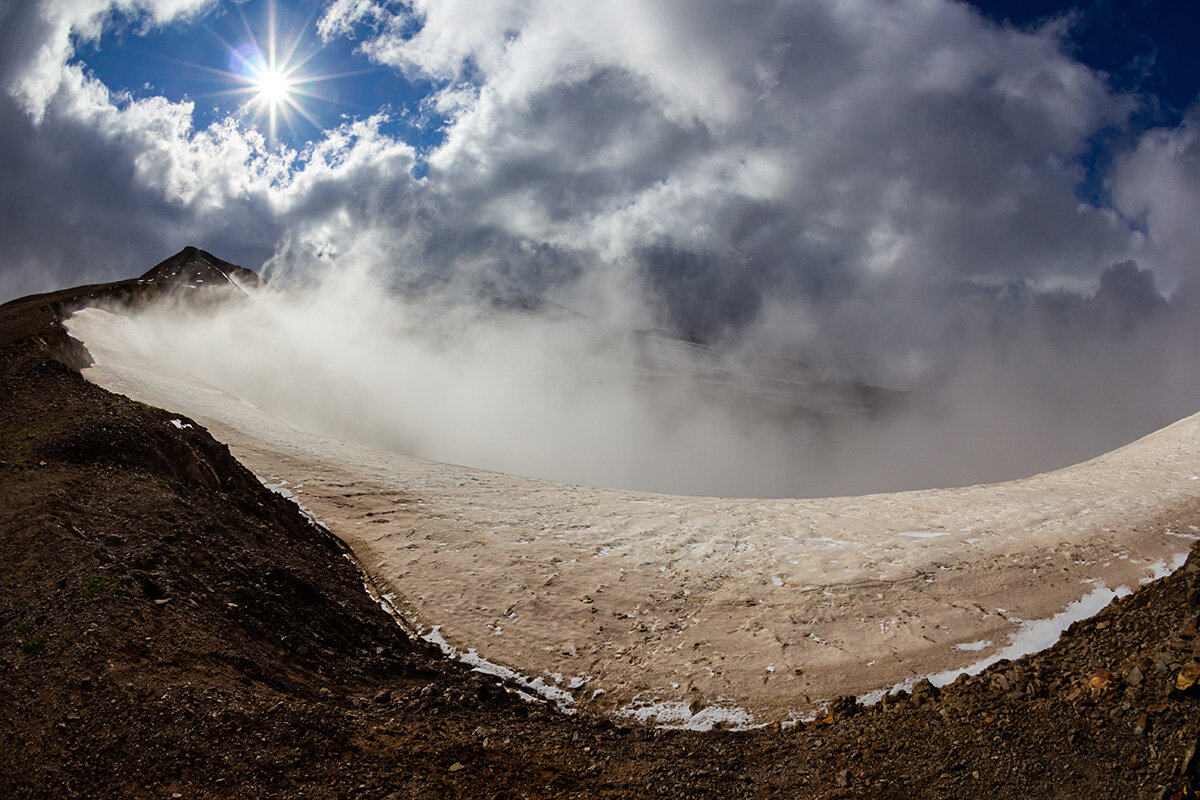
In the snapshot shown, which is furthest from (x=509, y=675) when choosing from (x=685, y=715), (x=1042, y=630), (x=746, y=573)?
(x=1042, y=630)

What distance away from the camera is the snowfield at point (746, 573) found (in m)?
9.30

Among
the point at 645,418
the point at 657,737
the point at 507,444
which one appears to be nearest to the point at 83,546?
the point at 657,737

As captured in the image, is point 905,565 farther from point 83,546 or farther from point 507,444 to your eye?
point 507,444

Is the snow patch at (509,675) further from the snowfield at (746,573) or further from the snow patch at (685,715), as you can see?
the snow patch at (685,715)

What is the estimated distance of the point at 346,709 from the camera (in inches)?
260

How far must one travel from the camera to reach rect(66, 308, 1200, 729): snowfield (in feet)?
30.5

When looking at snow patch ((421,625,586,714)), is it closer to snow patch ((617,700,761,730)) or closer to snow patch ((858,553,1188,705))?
snow patch ((617,700,761,730))

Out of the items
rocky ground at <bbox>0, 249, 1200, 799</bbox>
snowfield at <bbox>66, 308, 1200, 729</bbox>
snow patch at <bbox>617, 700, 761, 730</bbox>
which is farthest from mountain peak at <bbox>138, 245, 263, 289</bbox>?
snow patch at <bbox>617, 700, 761, 730</bbox>

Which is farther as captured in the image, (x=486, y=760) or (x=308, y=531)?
(x=308, y=531)

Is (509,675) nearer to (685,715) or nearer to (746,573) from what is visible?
(685,715)

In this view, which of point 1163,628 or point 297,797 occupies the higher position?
point 1163,628

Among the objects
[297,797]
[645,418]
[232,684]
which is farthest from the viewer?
[645,418]

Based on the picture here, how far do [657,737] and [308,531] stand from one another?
8.94m

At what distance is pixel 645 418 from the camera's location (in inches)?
4904
